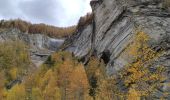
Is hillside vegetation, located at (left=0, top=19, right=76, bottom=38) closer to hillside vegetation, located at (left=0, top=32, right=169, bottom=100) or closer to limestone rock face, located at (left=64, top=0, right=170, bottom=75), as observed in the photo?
hillside vegetation, located at (left=0, top=32, right=169, bottom=100)

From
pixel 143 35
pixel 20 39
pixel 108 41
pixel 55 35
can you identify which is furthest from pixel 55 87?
pixel 55 35

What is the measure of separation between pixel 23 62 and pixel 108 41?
61269mm

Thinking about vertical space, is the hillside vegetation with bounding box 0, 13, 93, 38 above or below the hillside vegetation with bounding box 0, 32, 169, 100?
above

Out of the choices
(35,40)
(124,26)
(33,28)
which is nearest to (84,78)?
(124,26)

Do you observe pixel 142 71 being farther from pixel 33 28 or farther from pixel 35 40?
pixel 33 28

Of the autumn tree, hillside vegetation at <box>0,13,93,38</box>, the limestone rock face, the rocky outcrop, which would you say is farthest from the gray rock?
hillside vegetation at <box>0,13,93,38</box>

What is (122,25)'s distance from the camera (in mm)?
83438

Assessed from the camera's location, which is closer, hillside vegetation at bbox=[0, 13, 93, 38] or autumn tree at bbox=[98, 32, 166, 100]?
autumn tree at bbox=[98, 32, 166, 100]

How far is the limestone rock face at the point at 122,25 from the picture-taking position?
7256 cm

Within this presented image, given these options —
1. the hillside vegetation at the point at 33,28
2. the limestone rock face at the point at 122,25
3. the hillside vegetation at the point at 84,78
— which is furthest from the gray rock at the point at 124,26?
the hillside vegetation at the point at 33,28

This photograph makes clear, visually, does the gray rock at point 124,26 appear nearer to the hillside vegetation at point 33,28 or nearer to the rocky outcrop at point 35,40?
the rocky outcrop at point 35,40

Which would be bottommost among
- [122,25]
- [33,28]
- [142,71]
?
[142,71]

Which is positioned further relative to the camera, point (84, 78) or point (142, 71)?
point (84, 78)

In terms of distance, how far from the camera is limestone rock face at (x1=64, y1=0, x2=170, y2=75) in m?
72.6
